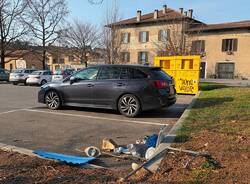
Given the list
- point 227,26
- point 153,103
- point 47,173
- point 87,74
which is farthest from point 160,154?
point 227,26

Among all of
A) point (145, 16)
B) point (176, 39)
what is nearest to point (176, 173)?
point (176, 39)

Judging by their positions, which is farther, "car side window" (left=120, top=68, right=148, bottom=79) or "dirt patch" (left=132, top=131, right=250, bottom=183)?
"car side window" (left=120, top=68, right=148, bottom=79)

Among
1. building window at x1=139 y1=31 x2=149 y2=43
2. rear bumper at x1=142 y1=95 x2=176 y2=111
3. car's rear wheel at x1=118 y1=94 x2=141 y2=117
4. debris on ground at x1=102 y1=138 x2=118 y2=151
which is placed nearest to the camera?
debris on ground at x1=102 y1=138 x2=118 y2=151

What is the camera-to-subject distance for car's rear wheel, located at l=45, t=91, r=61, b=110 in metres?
9.46

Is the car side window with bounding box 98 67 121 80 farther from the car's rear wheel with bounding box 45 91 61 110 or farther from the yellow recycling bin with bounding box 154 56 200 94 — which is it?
the yellow recycling bin with bounding box 154 56 200 94

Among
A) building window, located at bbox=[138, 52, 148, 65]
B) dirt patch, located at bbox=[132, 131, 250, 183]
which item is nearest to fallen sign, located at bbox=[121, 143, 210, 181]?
dirt patch, located at bbox=[132, 131, 250, 183]

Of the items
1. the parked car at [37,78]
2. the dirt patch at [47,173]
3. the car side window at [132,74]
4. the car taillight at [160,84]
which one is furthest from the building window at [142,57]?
the dirt patch at [47,173]

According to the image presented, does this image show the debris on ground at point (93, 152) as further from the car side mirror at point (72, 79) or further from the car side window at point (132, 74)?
the car side mirror at point (72, 79)

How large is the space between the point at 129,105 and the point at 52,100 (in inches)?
118

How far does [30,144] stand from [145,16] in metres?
48.9

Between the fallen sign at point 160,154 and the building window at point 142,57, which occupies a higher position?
the building window at point 142,57

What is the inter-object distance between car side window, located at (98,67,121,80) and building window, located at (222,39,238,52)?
37.1m

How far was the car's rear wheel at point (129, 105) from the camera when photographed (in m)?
8.13

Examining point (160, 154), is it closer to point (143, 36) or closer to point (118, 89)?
point (118, 89)
